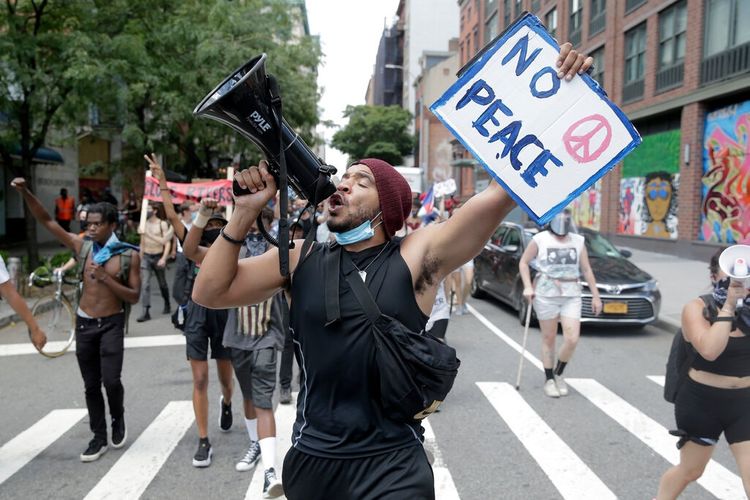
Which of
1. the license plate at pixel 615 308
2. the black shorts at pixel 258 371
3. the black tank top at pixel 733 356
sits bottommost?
the license plate at pixel 615 308

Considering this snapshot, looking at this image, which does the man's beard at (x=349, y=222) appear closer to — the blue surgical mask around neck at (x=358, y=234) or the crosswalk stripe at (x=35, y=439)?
the blue surgical mask around neck at (x=358, y=234)

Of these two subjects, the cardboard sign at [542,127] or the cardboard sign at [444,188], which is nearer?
the cardboard sign at [542,127]

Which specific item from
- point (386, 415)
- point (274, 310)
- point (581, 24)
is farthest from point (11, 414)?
point (581, 24)

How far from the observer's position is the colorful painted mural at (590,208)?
1006 inches

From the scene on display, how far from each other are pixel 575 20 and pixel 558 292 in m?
25.4

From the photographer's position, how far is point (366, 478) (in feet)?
7.50

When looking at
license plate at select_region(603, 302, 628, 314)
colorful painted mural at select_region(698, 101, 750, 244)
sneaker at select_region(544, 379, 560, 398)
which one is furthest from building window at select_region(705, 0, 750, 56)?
sneaker at select_region(544, 379, 560, 398)

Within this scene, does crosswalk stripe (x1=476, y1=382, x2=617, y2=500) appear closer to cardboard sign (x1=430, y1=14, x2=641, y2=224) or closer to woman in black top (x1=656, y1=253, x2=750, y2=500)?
woman in black top (x1=656, y1=253, x2=750, y2=500)

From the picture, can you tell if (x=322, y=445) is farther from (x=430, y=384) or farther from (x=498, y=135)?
(x=498, y=135)

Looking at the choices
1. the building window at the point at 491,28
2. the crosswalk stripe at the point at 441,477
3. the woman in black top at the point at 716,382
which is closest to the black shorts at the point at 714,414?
the woman in black top at the point at 716,382

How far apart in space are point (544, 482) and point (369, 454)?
268 centimetres

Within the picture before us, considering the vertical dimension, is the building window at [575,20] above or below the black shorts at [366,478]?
above

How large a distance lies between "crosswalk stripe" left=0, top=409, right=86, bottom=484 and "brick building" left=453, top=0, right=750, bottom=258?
15.7 meters

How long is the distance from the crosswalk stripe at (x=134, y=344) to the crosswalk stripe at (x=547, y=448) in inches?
182
